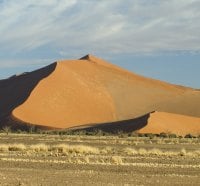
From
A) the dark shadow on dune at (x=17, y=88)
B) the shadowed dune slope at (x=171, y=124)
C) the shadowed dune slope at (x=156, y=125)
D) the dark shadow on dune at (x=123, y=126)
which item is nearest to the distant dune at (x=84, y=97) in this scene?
the dark shadow on dune at (x=17, y=88)

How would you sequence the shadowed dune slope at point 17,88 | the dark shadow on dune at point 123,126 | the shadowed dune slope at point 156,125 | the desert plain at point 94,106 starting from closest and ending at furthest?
the desert plain at point 94,106 < the shadowed dune slope at point 156,125 < the dark shadow on dune at point 123,126 < the shadowed dune slope at point 17,88

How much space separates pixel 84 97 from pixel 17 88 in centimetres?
1342

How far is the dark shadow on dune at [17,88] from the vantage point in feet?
365

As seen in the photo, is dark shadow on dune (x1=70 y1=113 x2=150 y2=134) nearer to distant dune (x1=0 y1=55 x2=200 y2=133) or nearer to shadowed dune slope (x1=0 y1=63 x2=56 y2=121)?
distant dune (x1=0 y1=55 x2=200 y2=133)

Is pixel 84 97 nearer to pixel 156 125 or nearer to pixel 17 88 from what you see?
pixel 17 88

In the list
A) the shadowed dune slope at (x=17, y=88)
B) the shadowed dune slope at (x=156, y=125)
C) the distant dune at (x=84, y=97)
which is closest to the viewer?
the shadowed dune slope at (x=156, y=125)

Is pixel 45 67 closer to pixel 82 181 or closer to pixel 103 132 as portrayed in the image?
pixel 103 132

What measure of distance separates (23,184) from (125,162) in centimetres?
1242

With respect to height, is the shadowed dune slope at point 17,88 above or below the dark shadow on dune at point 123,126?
above

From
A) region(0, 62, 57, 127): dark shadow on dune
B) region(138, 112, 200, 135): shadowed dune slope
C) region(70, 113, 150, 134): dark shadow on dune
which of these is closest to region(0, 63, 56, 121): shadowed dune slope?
region(0, 62, 57, 127): dark shadow on dune

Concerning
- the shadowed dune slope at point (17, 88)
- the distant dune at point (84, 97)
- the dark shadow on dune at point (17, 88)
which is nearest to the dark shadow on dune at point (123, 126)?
the distant dune at point (84, 97)

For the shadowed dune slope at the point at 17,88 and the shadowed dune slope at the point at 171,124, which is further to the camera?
the shadowed dune slope at the point at 17,88

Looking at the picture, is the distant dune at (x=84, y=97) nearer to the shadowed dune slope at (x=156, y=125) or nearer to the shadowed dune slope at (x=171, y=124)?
the shadowed dune slope at (x=171, y=124)

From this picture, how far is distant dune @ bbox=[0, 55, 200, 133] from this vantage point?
108m
